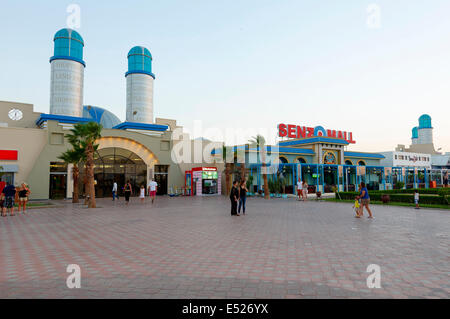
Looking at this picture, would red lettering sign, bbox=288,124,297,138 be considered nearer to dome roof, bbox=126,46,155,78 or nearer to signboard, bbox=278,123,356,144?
signboard, bbox=278,123,356,144

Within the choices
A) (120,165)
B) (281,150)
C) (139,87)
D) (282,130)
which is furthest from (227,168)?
(139,87)

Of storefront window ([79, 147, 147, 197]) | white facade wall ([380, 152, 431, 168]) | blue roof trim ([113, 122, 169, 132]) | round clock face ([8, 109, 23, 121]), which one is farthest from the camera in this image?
white facade wall ([380, 152, 431, 168])

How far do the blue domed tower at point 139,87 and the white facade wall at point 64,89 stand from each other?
24.6ft

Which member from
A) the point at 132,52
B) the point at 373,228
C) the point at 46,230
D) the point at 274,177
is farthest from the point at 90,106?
the point at 373,228

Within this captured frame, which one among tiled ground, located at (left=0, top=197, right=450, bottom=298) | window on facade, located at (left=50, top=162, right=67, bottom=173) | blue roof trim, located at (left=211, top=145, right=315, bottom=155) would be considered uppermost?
blue roof trim, located at (left=211, top=145, right=315, bottom=155)

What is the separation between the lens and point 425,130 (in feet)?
357

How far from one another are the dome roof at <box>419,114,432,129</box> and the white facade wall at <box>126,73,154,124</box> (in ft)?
361

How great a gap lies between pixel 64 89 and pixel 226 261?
39098mm

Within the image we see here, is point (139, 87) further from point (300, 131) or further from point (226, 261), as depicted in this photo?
point (226, 261)

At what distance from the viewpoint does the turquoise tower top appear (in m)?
37.7

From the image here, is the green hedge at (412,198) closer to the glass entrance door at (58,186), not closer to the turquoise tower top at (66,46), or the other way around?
the glass entrance door at (58,186)

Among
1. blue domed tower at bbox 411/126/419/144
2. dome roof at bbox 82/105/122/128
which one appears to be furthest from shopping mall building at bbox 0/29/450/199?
blue domed tower at bbox 411/126/419/144

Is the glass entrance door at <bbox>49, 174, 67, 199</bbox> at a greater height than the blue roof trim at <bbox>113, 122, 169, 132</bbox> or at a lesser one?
lesser
